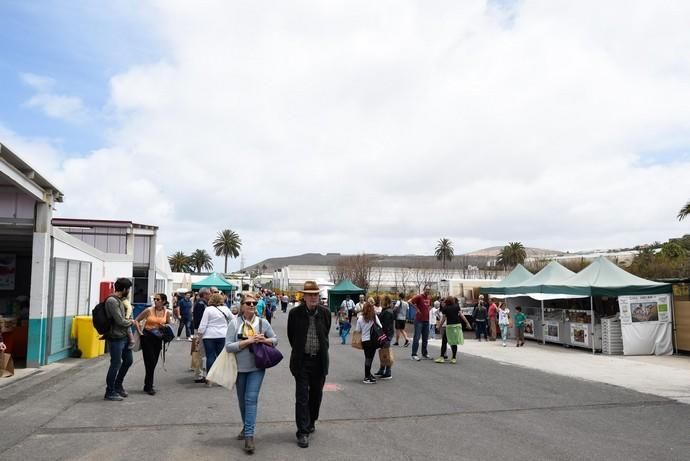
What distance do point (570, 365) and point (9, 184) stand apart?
14017 millimetres

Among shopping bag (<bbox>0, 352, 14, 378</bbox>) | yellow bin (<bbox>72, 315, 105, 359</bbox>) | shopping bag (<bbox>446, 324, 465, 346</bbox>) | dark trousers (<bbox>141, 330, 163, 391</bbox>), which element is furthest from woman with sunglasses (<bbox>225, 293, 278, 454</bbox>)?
yellow bin (<bbox>72, 315, 105, 359</bbox>)

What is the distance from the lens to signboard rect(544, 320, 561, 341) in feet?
68.8

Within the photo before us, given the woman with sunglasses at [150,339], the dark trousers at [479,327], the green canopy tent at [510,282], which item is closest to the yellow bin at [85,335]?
the woman with sunglasses at [150,339]

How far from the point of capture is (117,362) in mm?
8727

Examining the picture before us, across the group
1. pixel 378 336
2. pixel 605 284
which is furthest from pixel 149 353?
pixel 605 284

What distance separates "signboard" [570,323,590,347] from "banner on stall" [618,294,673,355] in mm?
1405

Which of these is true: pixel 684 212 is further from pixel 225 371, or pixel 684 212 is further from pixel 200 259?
pixel 200 259

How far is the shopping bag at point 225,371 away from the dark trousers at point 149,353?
143 inches

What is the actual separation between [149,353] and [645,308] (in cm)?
1525

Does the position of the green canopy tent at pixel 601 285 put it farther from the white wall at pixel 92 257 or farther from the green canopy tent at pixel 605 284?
the white wall at pixel 92 257

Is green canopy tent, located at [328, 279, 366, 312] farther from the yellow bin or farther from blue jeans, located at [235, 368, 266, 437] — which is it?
blue jeans, located at [235, 368, 266, 437]

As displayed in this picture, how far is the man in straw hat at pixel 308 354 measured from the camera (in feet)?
21.1

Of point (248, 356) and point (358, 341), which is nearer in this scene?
point (248, 356)

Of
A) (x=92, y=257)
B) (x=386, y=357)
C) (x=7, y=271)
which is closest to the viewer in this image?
(x=386, y=357)
